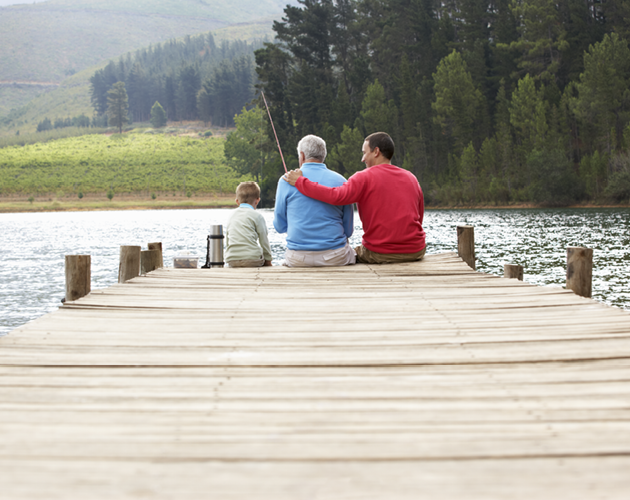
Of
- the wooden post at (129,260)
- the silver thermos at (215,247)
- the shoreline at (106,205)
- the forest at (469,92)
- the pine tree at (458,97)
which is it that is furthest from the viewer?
the shoreline at (106,205)

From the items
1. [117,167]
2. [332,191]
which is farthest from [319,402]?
[117,167]

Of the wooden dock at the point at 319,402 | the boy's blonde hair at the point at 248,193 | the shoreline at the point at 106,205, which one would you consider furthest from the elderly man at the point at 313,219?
the shoreline at the point at 106,205

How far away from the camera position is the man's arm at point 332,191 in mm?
5828

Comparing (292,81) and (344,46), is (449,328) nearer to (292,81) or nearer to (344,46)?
(292,81)

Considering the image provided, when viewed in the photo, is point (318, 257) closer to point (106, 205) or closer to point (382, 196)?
point (382, 196)

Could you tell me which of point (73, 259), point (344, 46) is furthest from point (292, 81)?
point (73, 259)

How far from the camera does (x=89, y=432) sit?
210 centimetres

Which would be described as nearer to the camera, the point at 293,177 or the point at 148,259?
the point at 293,177

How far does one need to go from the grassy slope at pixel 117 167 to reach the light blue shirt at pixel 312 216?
78.7m

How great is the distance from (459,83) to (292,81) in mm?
16346

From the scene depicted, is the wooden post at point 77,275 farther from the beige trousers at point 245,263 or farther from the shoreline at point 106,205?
the shoreline at point 106,205

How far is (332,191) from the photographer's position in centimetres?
586

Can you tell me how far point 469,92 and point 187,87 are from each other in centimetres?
11020

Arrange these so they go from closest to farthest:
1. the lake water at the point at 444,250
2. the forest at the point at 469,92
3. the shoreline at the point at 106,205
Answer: the lake water at the point at 444,250
the forest at the point at 469,92
the shoreline at the point at 106,205
